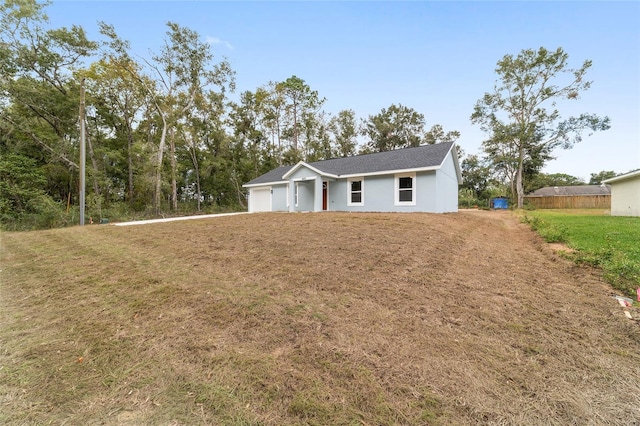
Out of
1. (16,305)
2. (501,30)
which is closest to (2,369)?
(16,305)

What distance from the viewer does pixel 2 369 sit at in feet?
6.99

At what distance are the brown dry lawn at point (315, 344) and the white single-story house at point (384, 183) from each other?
25.1 ft

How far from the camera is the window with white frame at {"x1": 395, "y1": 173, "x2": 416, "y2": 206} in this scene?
40.4 feet

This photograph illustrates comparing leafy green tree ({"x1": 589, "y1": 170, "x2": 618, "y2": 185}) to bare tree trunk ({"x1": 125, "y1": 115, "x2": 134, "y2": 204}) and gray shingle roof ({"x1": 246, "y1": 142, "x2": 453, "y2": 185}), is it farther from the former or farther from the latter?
bare tree trunk ({"x1": 125, "y1": 115, "x2": 134, "y2": 204})

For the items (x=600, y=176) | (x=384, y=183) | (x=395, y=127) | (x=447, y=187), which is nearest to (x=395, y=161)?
(x=384, y=183)

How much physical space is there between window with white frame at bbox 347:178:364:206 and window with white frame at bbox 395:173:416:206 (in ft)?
6.51

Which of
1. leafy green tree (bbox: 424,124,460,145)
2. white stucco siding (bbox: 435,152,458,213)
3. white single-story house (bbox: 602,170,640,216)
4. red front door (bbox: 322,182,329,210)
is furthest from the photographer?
leafy green tree (bbox: 424,124,460,145)

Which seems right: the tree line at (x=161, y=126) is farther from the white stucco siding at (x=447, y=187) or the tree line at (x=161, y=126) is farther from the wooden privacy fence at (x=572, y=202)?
the white stucco siding at (x=447, y=187)

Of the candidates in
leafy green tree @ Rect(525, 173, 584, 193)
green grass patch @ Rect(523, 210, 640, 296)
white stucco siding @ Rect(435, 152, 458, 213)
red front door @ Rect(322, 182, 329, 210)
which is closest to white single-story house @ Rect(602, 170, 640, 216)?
white stucco siding @ Rect(435, 152, 458, 213)

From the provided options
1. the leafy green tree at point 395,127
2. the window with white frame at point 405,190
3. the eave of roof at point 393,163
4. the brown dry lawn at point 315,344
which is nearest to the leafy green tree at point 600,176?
the leafy green tree at point 395,127

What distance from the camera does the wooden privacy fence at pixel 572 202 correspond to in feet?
89.5

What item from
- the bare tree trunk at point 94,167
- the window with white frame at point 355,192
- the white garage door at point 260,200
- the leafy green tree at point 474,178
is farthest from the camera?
the leafy green tree at point 474,178

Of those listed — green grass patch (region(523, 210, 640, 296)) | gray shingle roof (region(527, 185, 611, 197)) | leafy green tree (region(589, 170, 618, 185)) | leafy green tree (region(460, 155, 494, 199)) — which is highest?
leafy green tree (region(589, 170, 618, 185))

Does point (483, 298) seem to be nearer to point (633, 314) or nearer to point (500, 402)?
point (633, 314)
